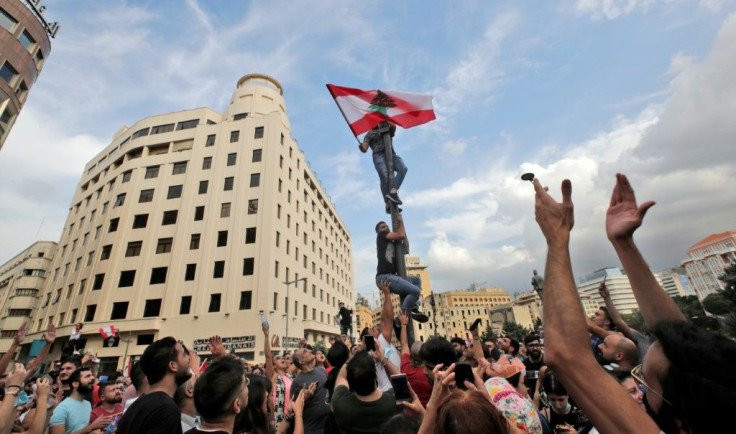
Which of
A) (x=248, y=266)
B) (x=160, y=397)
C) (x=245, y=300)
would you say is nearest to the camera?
(x=160, y=397)

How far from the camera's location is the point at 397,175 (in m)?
7.19

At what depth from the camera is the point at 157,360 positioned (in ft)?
9.89

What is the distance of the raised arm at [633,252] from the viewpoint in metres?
1.99

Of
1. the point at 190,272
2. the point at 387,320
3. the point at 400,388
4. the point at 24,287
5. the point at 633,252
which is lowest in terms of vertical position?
the point at 400,388

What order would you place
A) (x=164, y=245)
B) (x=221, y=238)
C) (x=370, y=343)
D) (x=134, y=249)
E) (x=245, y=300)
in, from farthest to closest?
1. (x=134, y=249)
2. (x=164, y=245)
3. (x=221, y=238)
4. (x=245, y=300)
5. (x=370, y=343)

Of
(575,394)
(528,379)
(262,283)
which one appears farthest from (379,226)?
(262,283)

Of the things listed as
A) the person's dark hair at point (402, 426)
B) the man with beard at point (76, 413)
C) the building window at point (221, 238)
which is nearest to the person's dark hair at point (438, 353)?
the person's dark hair at point (402, 426)

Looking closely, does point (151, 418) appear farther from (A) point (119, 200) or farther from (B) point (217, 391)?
(A) point (119, 200)

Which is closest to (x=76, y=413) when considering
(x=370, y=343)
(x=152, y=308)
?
(x=370, y=343)

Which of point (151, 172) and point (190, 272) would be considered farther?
point (151, 172)

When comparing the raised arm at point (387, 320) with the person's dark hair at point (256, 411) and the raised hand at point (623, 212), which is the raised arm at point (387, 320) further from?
the raised hand at point (623, 212)

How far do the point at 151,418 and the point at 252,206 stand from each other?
2813 centimetres

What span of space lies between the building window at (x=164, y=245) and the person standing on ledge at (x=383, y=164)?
91.2 feet

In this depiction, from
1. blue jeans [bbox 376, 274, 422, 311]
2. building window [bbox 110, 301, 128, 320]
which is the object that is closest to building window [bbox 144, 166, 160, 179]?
building window [bbox 110, 301, 128, 320]
